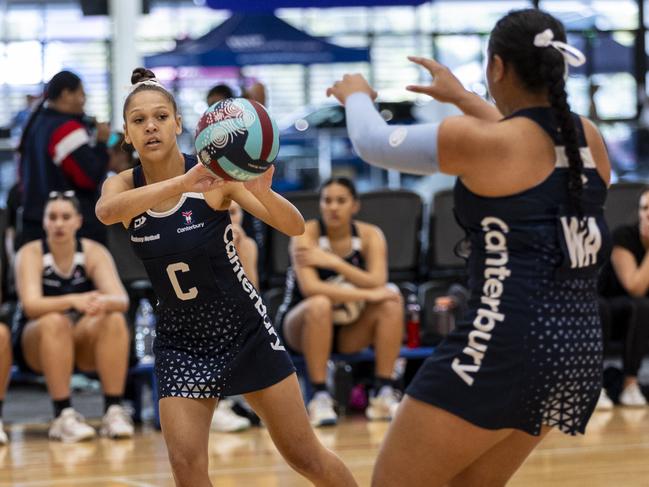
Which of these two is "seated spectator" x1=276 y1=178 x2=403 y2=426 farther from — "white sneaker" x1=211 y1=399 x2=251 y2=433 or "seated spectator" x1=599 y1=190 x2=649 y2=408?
"seated spectator" x1=599 y1=190 x2=649 y2=408

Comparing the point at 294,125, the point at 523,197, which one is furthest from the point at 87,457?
the point at 294,125

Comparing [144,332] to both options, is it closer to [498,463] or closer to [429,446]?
[498,463]

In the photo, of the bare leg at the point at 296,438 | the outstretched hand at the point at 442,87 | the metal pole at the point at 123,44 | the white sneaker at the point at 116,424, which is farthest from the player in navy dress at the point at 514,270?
the metal pole at the point at 123,44

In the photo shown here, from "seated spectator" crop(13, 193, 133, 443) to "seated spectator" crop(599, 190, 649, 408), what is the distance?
3050 mm

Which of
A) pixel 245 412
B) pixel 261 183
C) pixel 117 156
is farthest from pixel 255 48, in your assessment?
pixel 261 183

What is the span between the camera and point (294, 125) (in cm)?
1355

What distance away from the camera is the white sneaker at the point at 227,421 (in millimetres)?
→ 7008

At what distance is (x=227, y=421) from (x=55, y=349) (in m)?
1.06

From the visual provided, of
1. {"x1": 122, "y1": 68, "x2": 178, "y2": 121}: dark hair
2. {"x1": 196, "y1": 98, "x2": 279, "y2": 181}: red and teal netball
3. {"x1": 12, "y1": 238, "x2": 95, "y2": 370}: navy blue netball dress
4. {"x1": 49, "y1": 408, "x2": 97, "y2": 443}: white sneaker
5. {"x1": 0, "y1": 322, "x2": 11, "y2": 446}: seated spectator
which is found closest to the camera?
{"x1": 196, "y1": 98, "x2": 279, "y2": 181}: red and teal netball

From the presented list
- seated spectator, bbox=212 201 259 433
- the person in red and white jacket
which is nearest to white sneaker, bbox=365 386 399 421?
seated spectator, bbox=212 201 259 433

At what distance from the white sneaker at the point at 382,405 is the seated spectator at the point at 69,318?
1.45 m

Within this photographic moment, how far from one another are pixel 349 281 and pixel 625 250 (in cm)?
180

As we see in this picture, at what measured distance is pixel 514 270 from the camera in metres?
2.85

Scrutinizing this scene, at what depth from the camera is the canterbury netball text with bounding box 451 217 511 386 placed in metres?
2.83
